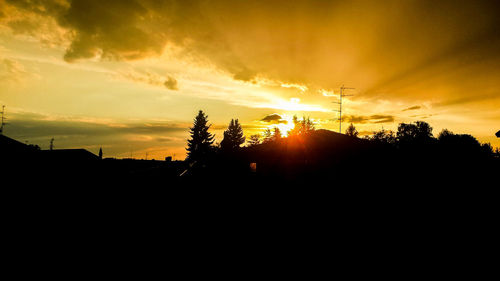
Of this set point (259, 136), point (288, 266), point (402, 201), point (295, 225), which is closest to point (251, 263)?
point (288, 266)

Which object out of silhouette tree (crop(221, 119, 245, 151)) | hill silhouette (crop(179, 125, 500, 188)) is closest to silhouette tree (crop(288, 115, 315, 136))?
silhouette tree (crop(221, 119, 245, 151))

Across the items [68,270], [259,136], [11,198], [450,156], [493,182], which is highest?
[259,136]

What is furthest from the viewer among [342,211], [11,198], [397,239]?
[11,198]

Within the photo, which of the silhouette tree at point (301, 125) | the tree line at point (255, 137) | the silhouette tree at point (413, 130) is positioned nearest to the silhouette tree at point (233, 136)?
the tree line at point (255, 137)

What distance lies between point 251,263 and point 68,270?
19.9 ft

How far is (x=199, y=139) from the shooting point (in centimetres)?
4553

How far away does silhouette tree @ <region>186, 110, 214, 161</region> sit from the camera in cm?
4462

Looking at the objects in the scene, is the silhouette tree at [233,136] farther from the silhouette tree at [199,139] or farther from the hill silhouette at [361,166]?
the hill silhouette at [361,166]

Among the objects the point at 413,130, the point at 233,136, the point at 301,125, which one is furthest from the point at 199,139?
the point at 413,130

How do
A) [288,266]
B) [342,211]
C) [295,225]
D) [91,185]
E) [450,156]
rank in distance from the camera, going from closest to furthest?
[288,266], [295,225], [342,211], [450,156], [91,185]

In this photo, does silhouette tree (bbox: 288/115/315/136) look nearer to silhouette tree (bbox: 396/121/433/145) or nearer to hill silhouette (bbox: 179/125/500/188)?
silhouette tree (bbox: 396/121/433/145)

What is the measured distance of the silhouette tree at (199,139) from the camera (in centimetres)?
4462

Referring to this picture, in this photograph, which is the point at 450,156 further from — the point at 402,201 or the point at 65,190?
the point at 65,190

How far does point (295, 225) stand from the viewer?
9758 millimetres
